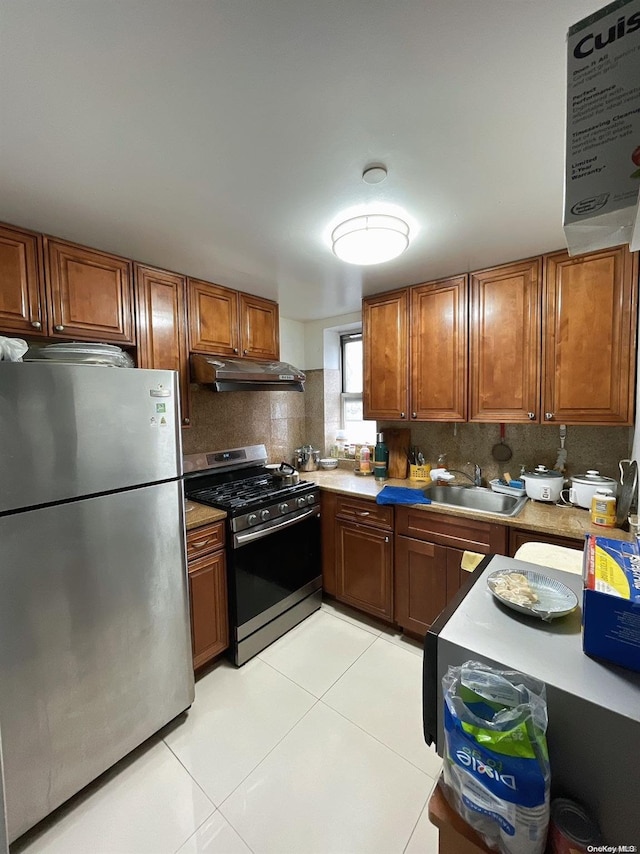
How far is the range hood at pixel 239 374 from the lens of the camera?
2.12 m

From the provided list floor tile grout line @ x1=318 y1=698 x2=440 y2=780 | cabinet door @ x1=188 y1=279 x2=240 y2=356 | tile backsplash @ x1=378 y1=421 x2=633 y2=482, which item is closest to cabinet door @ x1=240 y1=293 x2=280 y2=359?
→ cabinet door @ x1=188 y1=279 x2=240 y2=356

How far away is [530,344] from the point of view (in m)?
2.02

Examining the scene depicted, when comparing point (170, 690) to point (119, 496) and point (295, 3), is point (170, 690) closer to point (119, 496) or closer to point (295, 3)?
point (119, 496)

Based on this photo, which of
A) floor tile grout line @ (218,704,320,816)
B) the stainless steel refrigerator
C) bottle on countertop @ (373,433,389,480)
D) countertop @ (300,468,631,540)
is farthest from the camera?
bottle on countertop @ (373,433,389,480)

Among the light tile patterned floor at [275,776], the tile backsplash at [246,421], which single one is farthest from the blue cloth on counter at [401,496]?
the tile backsplash at [246,421]

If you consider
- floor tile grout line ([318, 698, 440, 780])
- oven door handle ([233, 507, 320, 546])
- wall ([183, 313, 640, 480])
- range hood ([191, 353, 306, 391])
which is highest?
range hood ([191, 353, 306, 391])

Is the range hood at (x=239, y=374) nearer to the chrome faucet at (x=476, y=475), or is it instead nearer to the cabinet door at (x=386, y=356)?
the cabinet door at (x=386, y=356)

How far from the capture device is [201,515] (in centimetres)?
198

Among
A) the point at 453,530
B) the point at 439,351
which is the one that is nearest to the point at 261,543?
the point at 453,530

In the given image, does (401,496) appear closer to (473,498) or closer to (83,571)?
(473,498)

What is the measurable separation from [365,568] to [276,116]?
2384mm

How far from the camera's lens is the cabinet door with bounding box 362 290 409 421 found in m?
2.52

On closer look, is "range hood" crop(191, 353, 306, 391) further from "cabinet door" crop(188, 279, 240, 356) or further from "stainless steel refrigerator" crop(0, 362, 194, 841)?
"stainless steel refrigerator" crop(0, 362, 194, 841)

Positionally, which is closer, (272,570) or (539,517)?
(539,517)
